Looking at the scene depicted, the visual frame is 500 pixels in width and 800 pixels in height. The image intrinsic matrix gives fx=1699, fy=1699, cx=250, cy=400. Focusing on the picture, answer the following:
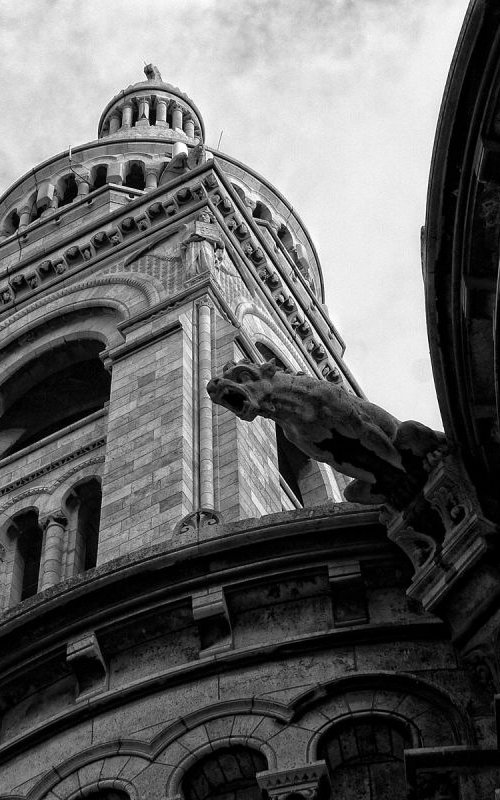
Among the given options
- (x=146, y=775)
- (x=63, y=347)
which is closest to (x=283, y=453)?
(x=63, y=347)

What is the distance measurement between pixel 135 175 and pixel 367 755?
37.3 metres

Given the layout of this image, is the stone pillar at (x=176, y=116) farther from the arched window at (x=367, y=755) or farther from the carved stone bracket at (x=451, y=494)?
the arched window at (x=367, y=755)

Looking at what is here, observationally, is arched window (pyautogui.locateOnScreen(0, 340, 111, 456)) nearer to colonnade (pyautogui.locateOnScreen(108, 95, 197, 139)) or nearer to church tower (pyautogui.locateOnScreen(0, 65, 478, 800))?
church tower (pyautogui.locateOnScreen(0, 65, 478, 800))

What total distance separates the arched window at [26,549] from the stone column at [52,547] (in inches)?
16.9

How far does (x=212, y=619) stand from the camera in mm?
17172

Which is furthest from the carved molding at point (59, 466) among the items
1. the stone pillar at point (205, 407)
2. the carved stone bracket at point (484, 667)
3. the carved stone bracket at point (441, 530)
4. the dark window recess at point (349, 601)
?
the carved stone bracket at point (484, 667)

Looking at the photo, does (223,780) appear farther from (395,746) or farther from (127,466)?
(127,466)

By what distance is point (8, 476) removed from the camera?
1292 inches

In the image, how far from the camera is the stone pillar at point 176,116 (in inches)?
2415

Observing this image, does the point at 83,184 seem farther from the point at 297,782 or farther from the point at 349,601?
the point at 297,782

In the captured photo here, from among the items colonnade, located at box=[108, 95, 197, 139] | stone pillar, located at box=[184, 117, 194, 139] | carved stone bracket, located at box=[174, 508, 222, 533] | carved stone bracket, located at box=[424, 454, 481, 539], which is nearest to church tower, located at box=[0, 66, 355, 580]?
carved stone bracket, located at box=[174, 508, 222, 533]

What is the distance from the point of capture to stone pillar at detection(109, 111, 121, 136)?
202 feet

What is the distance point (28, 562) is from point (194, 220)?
10517mm

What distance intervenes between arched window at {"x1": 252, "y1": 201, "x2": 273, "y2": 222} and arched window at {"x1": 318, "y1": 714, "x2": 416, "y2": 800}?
120 feet
